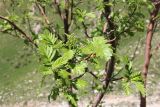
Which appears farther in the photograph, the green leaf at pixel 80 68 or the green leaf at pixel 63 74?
the green leaf at pixel 80 68

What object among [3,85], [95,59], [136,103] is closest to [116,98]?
[136,103]

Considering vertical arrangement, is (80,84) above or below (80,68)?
below

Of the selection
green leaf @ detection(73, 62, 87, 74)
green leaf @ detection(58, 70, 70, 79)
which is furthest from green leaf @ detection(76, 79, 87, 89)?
green leaf @ detection(58, 70, 70, 79)

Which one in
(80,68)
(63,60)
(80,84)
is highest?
(63,60)

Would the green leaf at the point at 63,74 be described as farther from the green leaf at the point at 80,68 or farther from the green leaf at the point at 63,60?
the green leaf at the point at 80,68

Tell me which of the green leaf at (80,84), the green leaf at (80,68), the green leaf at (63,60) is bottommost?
the green leaf at (80,84)

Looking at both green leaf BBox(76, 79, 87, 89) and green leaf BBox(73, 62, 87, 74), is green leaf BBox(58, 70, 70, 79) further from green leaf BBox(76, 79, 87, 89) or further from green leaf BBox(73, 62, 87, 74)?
green leaf BBox(76, 79, 87, 89)

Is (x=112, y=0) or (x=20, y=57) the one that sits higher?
(x=112, y=0)

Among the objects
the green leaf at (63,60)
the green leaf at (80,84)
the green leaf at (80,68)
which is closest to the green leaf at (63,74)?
the green leaf at (63,60)

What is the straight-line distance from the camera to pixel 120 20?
838cm

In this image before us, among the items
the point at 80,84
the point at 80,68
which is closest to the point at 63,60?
the point at 80,68

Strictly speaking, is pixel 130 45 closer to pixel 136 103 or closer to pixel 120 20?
pixel 136 103

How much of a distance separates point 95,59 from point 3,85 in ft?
104

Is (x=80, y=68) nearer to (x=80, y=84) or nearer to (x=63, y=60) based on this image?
(x=80, y=84)
